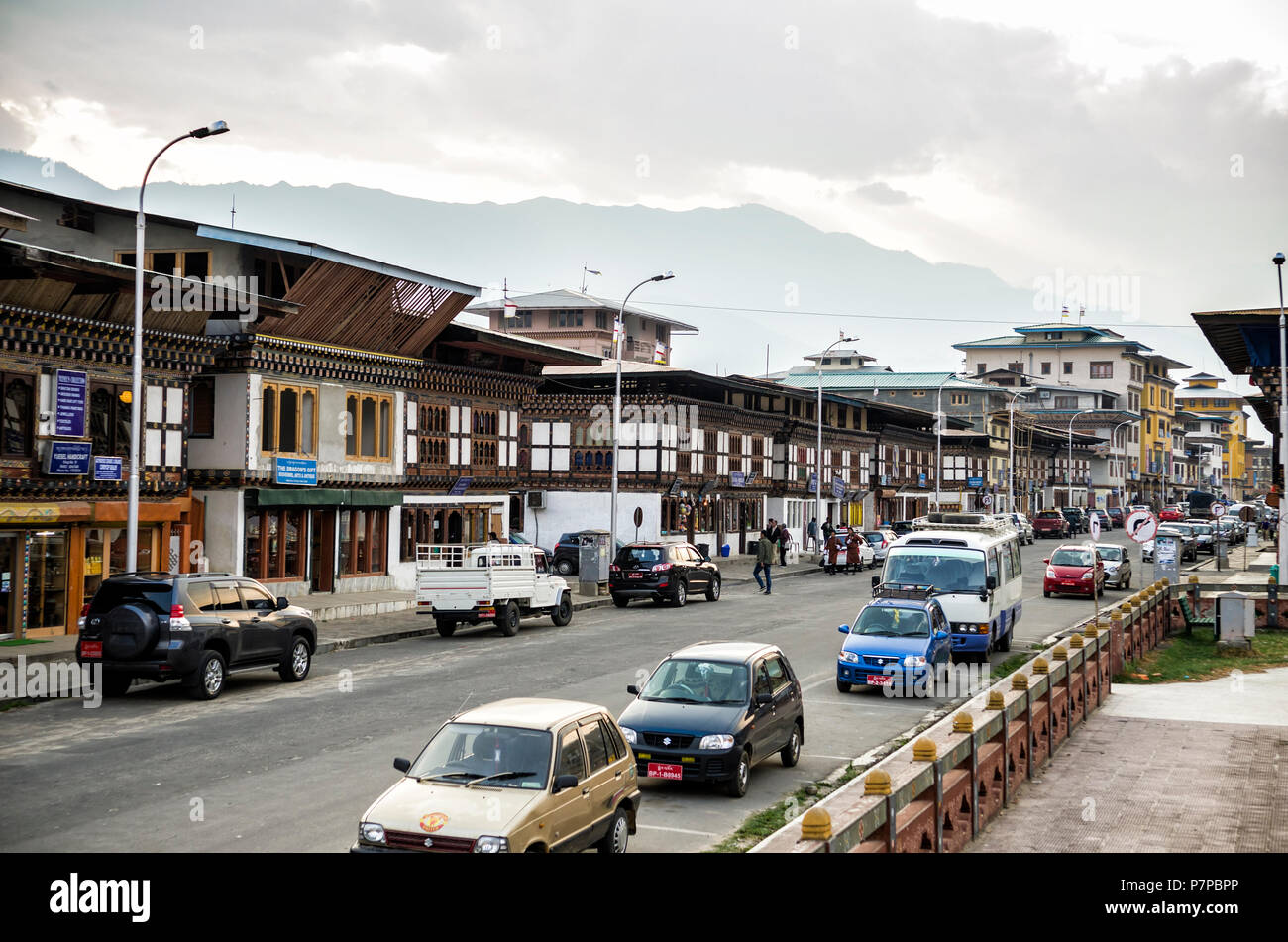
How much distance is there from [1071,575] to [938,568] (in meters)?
17.2

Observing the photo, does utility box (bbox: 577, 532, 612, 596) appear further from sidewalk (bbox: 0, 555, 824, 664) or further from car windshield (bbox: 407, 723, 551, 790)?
car windshield (bbox: 407, 723, 551, 790)

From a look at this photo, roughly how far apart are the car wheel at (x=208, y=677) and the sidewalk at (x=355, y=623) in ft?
15.7

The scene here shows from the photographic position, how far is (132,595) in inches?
803

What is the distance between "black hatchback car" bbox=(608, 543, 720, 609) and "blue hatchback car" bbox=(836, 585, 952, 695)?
16047 mm

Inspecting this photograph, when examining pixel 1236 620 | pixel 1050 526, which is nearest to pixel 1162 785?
pixel 1236 620

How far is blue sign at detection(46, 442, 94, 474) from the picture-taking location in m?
27.2

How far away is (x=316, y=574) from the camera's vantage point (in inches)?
1452

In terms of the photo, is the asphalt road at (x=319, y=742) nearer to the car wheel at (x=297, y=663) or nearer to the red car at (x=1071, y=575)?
the car wheel at (x=297, y=663)

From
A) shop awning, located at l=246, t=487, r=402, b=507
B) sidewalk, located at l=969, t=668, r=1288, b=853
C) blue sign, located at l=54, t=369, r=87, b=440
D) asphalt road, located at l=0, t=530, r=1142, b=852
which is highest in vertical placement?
blue sign, located at l=54, t=369, r=87, b=440

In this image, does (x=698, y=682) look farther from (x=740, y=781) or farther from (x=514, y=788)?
(x=514, y=788)

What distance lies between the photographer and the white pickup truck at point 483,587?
29.7 meters

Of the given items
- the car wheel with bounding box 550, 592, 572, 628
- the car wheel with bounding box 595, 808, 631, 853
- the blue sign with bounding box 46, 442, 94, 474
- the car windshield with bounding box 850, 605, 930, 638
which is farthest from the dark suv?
the car wheel with bounding box 550, 592, 572, 628

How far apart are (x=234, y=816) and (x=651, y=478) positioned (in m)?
44.4
